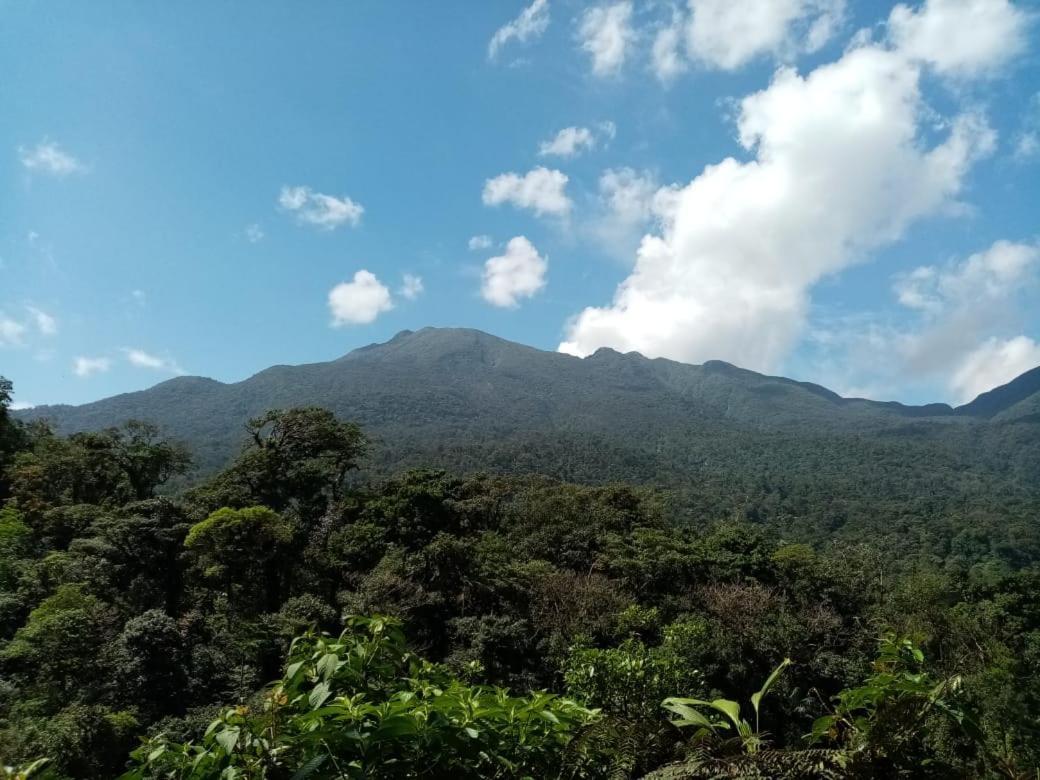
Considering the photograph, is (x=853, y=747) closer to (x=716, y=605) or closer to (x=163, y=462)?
(x=716, y=605)

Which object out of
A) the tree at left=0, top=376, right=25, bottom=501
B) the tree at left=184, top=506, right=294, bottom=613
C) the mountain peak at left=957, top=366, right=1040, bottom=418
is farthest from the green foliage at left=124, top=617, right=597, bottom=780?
the mountain peak at left=957, top=366, right=1040, bottom=418

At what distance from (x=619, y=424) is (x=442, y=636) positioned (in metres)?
111

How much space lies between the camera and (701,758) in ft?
4.38

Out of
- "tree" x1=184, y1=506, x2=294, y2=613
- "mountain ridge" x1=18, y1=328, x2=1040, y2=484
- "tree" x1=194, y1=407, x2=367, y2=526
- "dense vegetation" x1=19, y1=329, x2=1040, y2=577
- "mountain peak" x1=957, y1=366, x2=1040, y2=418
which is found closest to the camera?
"tree" x1=184, y1=506, x2=294, y2=613

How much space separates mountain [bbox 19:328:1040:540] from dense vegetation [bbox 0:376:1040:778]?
11.9 metres

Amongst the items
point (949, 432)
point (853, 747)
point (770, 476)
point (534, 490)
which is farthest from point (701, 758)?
point (949, 432)

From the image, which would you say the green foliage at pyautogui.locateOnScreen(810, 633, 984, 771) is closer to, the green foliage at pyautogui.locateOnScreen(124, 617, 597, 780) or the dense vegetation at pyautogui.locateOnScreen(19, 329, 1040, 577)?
the green foliage at pyautogui.locateOnScreen(124, 617, 597, 780)

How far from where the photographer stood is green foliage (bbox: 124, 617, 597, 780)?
1071mm

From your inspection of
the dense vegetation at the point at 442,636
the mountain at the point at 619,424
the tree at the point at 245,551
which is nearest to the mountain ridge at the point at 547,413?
the mountain at the point at 619,424

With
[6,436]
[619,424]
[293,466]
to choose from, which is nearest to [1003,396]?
[619,424]

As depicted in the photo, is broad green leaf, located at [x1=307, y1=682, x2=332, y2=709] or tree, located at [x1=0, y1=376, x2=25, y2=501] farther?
tree, located at [x1=0, y1=376, x2=25, y2=501]

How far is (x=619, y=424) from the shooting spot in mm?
122625

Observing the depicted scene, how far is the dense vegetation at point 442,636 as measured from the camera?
3.98ft

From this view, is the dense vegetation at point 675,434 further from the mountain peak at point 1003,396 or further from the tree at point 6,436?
the tree at point 6,436
